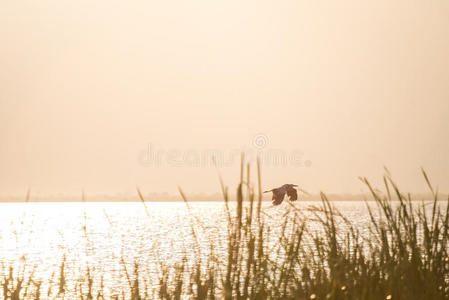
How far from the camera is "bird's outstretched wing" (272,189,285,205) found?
5.05 metres

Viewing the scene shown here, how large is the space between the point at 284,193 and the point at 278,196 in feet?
0.25

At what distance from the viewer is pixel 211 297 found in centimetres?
542

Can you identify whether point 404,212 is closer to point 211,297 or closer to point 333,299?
point 333,299

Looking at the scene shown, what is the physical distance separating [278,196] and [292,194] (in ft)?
0.37

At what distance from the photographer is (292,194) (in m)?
5.20

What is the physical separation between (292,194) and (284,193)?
0.20 feet

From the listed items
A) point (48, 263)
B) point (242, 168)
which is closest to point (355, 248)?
point (242, 168)

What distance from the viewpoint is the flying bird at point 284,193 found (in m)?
5.09

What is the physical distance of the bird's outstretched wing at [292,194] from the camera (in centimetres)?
509

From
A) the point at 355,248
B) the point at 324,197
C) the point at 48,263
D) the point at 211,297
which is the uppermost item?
the point at 324,197

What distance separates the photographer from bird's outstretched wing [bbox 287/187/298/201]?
5.09 metres

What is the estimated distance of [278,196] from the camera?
5160mm

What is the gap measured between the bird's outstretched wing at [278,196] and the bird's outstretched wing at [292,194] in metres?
0.05

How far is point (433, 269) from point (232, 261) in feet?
5.40
